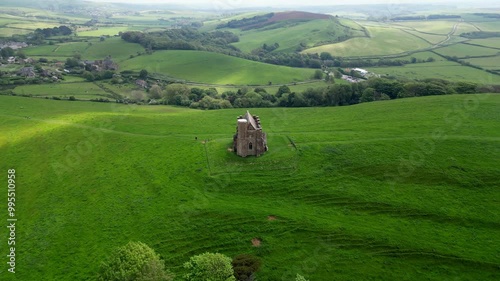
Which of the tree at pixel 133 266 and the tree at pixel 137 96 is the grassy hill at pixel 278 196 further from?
the tree at pixel 137 96

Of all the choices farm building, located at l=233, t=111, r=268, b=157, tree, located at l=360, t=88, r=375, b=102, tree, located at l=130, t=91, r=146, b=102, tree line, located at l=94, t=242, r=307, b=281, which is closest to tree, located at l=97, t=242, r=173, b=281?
tree line, located at l=94, t=242, r=307, b=281

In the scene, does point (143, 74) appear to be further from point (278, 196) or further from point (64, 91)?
point (278, 196)

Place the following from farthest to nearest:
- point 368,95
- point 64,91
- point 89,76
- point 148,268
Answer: point 89,76 → point 64,91 → point 368,95 → point 148,268

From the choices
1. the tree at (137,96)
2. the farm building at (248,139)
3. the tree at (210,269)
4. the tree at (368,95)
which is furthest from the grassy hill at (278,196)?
the tree at (137,96)

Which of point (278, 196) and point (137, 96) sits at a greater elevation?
point (137, 96)

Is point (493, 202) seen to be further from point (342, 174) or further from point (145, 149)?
point (145, 149)

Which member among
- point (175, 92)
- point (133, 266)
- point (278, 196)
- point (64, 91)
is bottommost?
point (278, 196)

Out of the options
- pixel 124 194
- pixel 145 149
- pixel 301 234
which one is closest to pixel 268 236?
pixel 301 234

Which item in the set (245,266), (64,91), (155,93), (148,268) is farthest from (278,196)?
(64,91)
